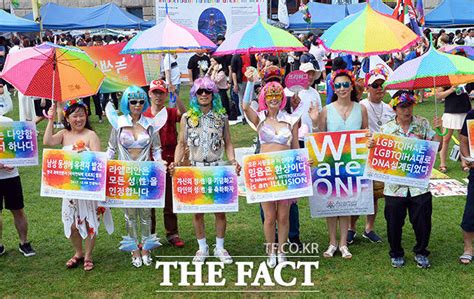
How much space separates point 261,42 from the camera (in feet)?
24.0

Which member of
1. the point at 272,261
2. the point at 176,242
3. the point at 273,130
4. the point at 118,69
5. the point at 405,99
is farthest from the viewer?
the point at 118,69

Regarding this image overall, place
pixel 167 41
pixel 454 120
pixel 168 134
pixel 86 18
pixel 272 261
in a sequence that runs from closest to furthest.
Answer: pixel 272 261 → pixel 168 134 → pixel 167 41 → pixel 454 120 → pixel 86 18

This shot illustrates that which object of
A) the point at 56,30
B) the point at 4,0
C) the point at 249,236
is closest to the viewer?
the point at 249,236

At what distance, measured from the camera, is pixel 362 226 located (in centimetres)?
718

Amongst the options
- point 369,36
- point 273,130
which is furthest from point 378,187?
point 369,36

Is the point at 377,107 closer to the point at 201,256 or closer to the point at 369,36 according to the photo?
the point at 369,36

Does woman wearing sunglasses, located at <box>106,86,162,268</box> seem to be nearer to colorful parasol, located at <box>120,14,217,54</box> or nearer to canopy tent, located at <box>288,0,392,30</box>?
colorful parasol, located at <box>120,14,217,54</box>

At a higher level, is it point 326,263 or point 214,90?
point 214,90

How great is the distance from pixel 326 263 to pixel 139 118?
2337 mm

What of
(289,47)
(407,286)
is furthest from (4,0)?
(407,286)

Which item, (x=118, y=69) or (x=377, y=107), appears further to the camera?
(x=118, y=69)

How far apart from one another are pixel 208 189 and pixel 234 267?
86cm

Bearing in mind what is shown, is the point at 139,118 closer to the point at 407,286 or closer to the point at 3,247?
the point at 3,247

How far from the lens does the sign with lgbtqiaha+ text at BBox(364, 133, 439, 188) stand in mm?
5652
